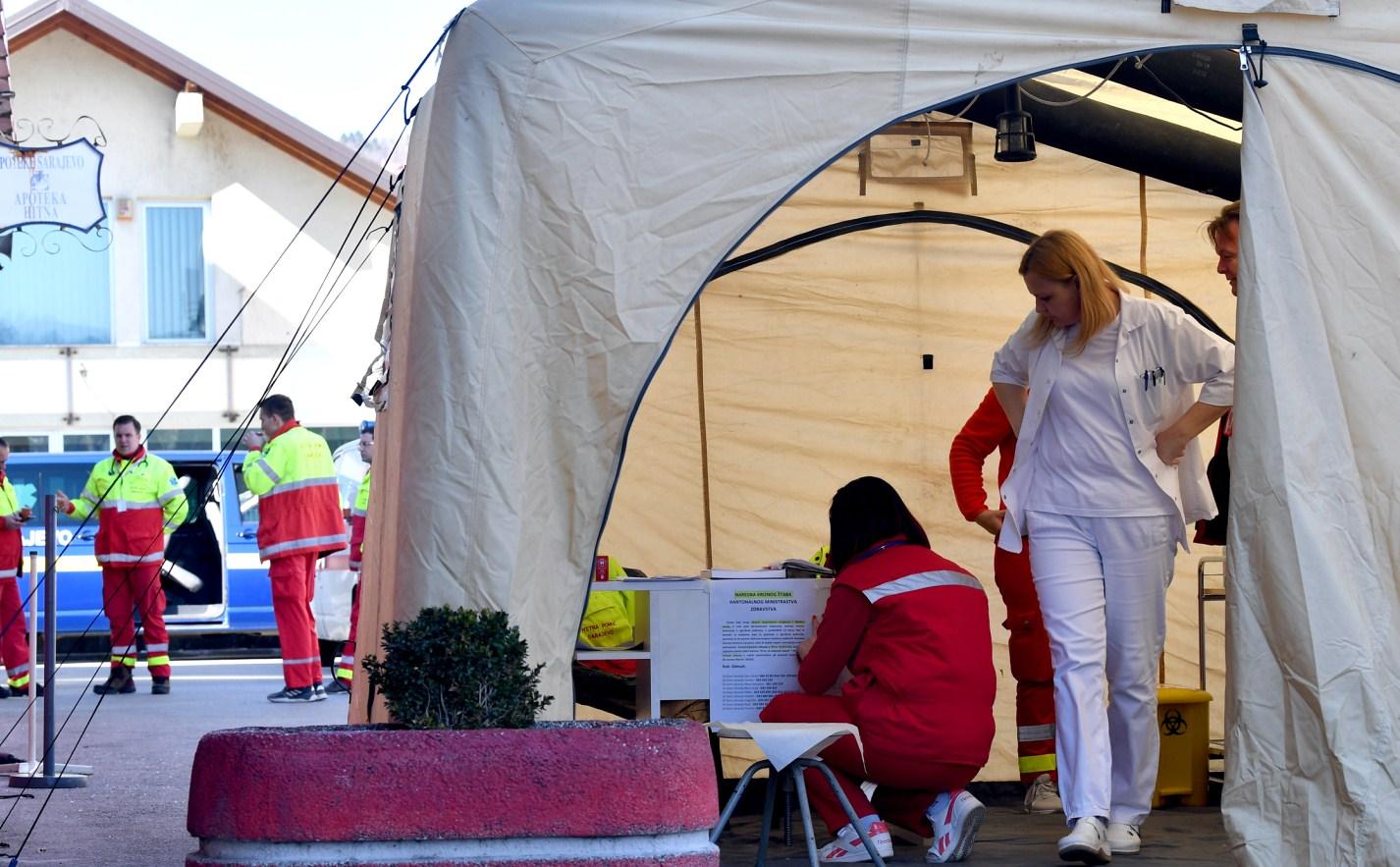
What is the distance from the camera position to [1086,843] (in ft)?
17.7

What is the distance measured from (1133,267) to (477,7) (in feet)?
12.3

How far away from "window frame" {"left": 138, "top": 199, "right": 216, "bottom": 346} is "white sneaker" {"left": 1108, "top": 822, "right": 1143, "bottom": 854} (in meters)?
19.4

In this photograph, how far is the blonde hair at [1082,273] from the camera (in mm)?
5738

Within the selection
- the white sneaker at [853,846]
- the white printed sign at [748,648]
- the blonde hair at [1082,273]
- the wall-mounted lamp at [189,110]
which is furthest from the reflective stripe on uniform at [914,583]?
the wall-mounted lamp at [189,110]

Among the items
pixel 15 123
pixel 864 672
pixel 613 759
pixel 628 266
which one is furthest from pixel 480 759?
pixel 15 123

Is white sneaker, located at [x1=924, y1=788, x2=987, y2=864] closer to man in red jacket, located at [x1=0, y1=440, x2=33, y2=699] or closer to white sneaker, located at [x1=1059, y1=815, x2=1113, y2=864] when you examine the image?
white sneaker, located at [x1=1059, y1=815, x2=1113, y2=864]

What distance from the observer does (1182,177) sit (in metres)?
7.60

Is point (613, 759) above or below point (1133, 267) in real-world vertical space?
below

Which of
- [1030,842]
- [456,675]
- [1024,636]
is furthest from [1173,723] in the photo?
[456,675]

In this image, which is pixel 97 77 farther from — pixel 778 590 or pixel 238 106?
pixel 778 590

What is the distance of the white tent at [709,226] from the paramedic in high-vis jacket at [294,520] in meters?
6.79

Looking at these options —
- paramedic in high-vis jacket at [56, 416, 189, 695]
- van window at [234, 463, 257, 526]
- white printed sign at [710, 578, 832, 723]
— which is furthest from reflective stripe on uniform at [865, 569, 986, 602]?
van window at [234, 463, 257, 526]

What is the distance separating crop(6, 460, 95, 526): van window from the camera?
60.0 feet

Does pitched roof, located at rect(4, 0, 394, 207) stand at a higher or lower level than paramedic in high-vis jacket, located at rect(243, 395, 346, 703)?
higher
